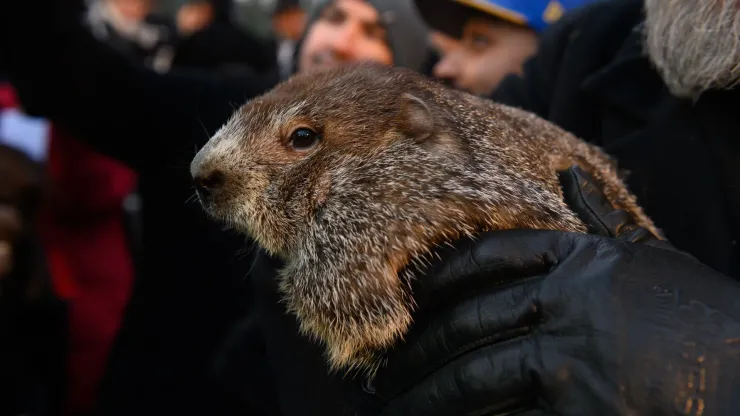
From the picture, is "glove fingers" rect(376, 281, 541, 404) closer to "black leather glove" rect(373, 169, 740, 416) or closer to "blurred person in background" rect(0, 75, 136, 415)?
"black leather glove" rect(373, 169, 740, 416)

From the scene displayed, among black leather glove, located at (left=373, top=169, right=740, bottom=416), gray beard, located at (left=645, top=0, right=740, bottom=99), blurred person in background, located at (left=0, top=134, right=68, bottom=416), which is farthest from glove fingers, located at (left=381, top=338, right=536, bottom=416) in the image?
blurred person in background, located at (left=0, top=134, right=68, bottom=416)

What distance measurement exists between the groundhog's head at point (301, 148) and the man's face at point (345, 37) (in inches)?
68.6

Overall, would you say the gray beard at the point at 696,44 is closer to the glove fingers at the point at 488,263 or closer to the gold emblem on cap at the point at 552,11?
the glove fingers at the point at 488,263

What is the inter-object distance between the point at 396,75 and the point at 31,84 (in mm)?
2168

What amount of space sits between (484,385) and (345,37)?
8.35 ft

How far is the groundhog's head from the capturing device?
1406mm

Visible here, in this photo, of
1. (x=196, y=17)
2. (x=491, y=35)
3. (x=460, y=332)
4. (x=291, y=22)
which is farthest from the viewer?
(x=291, y=22)

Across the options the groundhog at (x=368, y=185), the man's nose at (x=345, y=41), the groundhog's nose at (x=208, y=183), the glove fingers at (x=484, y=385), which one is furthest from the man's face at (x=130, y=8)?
the glove fingers at (x=484, y=385)

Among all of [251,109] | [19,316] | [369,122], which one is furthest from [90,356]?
[369,122]

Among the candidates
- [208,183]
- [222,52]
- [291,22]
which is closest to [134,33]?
[222,52]

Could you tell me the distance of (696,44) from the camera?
65.4 inches

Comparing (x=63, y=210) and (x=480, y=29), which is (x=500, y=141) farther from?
(x=63, y=210)

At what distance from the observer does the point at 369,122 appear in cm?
145

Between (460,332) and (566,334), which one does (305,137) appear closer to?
(460,332)
